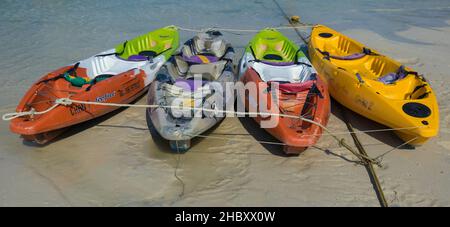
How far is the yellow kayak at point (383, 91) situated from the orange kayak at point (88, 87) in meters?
3.24

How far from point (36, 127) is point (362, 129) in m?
4.92

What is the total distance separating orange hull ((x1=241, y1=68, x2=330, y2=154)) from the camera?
4.57 meters

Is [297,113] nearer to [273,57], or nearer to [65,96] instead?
[273,57]

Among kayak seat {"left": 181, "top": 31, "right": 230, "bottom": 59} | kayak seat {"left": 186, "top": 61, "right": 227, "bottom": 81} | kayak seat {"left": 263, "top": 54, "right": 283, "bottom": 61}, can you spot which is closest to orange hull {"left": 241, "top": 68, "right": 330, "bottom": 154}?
kayak seat {"left": 186, "top": 61, "right": 227, "bottom": 81}

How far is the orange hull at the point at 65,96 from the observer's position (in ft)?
15.6

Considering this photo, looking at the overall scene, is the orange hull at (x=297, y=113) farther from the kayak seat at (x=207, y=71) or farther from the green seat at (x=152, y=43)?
the green seat at (x=152, y=43)

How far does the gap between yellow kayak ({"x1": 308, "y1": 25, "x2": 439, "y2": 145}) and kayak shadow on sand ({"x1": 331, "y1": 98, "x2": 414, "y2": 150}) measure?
0.15 metres

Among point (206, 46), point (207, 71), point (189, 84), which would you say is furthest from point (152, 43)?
point (189, 84)

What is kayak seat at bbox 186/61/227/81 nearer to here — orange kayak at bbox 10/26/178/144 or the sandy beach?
orange kayak at bbox 10/26/178/144

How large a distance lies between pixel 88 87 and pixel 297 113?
3.30 meters

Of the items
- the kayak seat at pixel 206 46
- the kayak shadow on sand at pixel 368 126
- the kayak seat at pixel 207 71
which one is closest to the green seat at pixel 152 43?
the kayak seat at pixel 206 46

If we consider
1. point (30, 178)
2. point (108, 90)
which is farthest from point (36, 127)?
point (108, 90)

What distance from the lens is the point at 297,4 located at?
1357 centimetres

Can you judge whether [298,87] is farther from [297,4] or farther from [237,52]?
[297,4]
